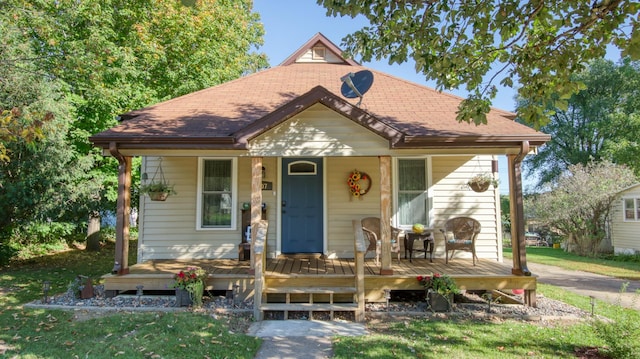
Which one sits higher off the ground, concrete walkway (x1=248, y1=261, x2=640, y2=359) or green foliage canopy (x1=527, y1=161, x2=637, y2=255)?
green foliage canopy (x1=527, y1=161, x2=637, y2=255)

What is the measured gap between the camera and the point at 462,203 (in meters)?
8.10

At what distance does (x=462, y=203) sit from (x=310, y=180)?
11.4 feet

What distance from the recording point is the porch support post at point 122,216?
6.30 m

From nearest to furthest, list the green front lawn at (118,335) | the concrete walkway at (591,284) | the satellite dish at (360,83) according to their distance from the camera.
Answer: the green front lawn at (118,335)
the concrete walkway at (591,284)
the satellite dish at (360,83)

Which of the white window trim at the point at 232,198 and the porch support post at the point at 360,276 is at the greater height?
the white window trim at the point at 232,198

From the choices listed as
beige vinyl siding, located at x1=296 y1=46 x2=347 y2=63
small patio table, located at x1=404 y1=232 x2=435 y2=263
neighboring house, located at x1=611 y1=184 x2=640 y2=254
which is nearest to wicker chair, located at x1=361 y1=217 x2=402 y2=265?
small patio table, located at x1=404 y1=232 x2=435 y2=263

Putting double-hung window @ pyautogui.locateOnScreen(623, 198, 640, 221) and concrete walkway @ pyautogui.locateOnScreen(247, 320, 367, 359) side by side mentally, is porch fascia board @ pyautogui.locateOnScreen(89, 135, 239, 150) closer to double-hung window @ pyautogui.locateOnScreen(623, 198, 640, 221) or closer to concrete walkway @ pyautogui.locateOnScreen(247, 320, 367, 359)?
concrete walkway @ pyautogui.locateOnScreen(247, 320, 367, 359)

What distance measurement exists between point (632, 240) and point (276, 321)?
60.5ft

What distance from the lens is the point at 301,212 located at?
798 cm

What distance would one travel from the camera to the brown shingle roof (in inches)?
241

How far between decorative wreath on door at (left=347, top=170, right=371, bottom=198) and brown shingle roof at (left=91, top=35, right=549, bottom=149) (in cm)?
132

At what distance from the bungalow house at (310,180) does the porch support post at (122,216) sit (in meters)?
0.02

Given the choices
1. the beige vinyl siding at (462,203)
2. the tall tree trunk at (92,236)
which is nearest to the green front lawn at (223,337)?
the beige vinyl siding at (462,203)

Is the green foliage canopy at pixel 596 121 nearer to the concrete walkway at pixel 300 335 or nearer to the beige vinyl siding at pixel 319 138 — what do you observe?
the beige vinyl siding at pixel 319 138
